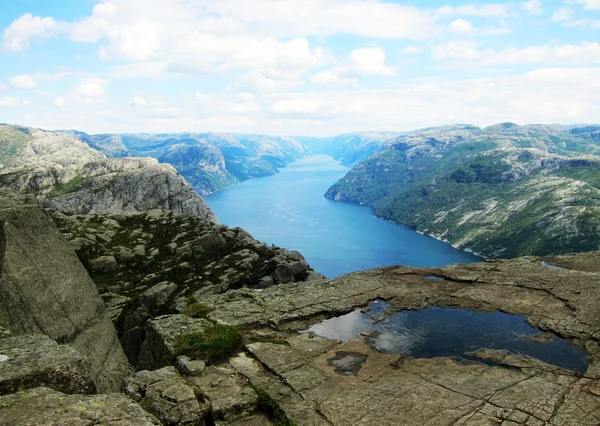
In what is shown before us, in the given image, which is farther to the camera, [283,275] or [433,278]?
[283,275]

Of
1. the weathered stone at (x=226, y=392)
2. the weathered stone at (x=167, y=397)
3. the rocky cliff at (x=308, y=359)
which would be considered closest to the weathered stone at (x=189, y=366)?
the rocky cliff at (x=308, y=359)

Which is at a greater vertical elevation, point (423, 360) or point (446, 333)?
point (423, 360)

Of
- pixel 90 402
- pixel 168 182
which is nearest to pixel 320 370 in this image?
pixel 90 402

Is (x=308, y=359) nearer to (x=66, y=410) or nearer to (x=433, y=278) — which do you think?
(x=66, y=410)

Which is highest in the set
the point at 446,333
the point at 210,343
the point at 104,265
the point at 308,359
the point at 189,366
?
the point at 210,343

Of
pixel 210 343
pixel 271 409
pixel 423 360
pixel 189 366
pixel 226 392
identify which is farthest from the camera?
pixel 210 343

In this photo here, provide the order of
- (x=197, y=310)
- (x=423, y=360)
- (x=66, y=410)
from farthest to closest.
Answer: (x=197, y=310) < (x=423, y=360) < (x=66, y=410)

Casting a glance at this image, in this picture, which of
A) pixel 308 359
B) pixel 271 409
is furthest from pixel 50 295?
pixel 271 409
